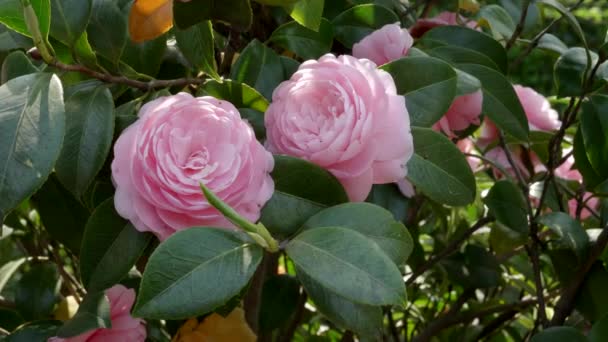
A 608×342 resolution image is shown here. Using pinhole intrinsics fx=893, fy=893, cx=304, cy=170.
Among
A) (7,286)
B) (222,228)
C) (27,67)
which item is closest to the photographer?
(222,228)

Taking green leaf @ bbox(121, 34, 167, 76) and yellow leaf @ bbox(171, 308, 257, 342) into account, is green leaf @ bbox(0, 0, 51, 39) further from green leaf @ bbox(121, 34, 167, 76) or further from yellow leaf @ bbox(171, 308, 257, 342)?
yellow leaf @ bbox(171, 308, 257, 342)

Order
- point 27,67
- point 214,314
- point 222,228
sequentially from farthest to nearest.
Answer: point 214,314, point 27,67, point 222,228

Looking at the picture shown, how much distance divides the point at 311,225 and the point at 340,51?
347 millimetres

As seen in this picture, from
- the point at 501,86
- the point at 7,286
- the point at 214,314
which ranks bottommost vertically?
the point at 7,286

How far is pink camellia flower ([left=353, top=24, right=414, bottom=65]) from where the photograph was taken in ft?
2.80

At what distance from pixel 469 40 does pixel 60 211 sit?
0.47 m

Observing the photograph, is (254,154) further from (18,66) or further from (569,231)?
(569,231)

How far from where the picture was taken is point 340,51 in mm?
971

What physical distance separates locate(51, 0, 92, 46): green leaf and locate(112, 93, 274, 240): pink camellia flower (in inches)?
3.8

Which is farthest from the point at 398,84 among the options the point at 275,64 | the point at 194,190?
the point at 194,190

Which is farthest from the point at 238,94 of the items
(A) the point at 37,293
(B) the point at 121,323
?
(A) the point at 37,293

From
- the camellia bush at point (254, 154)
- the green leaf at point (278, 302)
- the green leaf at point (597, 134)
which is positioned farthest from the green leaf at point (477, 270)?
the green leaf at point (597, 134)

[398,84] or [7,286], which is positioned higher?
[398,84]

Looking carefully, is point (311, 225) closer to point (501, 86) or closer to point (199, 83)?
point (199, 83)
